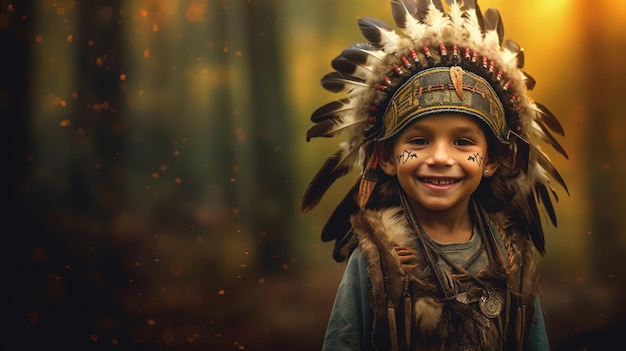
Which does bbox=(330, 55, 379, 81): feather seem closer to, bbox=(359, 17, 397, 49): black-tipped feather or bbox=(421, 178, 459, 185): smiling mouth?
bbox=(359, 17, 397, 49): black-tipped feather

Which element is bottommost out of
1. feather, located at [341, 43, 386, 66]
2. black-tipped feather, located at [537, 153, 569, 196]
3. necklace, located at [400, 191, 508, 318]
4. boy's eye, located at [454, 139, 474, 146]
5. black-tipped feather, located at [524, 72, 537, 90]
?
necklace, located at [400, 191, 508, 318]

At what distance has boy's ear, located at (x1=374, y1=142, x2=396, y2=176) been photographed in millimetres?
1845

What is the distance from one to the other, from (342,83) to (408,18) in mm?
300

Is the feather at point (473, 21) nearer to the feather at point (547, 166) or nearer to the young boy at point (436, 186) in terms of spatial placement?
A: the young boy at point (436, 186)

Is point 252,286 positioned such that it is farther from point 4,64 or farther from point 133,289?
point 4,64

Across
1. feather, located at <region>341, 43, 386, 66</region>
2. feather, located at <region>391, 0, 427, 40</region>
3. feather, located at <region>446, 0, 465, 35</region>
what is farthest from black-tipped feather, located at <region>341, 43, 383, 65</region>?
feather, located at <region>446, 0, 465, 35</region>

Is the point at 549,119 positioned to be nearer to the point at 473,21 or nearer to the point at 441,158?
the point at 473,21

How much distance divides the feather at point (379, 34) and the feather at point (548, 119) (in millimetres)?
567

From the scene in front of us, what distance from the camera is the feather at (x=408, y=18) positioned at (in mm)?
1835

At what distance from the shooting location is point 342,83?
191 cm

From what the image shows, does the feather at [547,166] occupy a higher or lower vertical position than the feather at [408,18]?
lower

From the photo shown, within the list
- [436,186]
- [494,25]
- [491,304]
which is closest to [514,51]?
[494,25]

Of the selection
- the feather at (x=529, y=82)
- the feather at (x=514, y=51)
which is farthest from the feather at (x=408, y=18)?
the feather at (x=529, y=82)

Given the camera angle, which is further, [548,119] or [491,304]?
[548,119]
